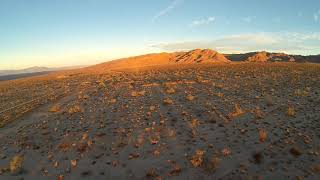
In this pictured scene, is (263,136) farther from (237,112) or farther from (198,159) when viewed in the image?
(237,112)

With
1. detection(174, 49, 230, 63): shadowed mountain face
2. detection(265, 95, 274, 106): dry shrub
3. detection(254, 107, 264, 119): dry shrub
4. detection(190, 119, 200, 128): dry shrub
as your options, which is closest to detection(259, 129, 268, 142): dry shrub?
detection(254, 107, 264, 119): dry shrub

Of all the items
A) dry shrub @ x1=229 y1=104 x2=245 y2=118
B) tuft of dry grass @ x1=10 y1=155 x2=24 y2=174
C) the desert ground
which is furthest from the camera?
dry shrub @ x1=229 y1=104 x2=245 y2=118

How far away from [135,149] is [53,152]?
3.63 metres

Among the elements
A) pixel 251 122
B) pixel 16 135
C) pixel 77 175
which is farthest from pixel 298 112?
pixel 16 135

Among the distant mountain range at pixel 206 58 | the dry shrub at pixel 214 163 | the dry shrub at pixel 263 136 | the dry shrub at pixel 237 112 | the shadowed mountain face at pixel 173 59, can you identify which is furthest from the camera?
the shadowed mountain face at pixel 173 59

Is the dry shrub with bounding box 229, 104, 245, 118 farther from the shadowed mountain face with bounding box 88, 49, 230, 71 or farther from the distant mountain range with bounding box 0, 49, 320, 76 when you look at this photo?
the shadowed mountain face with bounding box 88, 49, 230, 71

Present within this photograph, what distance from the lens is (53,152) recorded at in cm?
1252

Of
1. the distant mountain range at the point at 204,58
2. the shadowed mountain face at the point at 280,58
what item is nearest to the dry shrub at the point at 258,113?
the distant mountain range at the point at 204,58

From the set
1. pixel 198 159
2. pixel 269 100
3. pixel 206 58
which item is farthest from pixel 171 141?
pixel 206 58

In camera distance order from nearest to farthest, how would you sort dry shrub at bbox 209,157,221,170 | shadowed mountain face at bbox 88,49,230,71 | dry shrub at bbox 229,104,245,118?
dry shrub at bbox 209,157,221,170 < dry shrub at bbox 229,104,245,118 < shadowed mountain face at bbox 88,49,230,71

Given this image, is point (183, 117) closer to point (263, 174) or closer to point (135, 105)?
point (135, 105)

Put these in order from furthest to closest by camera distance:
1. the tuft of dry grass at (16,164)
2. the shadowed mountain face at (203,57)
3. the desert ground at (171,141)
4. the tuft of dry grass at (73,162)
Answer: the shadowed mountain face at (203,57) → the tuft of dry grass at (73,162) → the tuft of dry grass at (16,164) → the desert ground at (171,141)

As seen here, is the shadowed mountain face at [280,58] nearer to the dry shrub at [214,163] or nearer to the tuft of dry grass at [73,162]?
the dry shrub at [214,163]

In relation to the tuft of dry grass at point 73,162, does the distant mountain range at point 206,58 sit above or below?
above
